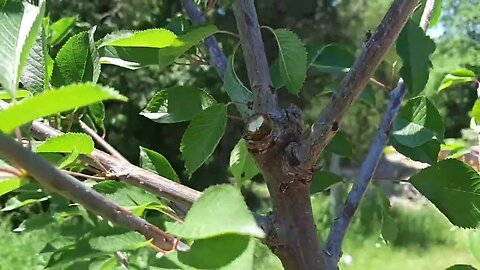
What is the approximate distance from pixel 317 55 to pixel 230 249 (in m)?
0.31

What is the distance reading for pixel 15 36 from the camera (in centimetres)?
35

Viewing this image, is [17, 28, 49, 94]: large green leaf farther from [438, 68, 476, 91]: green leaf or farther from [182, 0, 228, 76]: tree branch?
[438, 68, 476, 91]: green leaf

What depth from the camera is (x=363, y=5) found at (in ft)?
25.5

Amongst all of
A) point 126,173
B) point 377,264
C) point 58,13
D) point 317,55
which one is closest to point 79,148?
point 126,173

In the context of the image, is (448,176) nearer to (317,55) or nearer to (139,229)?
(317,55)

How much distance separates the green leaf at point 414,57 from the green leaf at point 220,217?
25 cm

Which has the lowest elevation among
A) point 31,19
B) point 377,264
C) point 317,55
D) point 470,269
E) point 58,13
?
point 377,264

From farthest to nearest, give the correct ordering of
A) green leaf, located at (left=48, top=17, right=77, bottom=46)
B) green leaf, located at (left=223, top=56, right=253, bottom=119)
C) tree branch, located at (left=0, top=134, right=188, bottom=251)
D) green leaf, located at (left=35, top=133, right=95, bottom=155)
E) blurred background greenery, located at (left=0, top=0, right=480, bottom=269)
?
blurred background greenery, located at (left=0, top=0, right=480, bottom=269)
green leaf, located at (left=48, top=17, right=77, bottom=46)
green leaf, located at (left=223, top=56, right=253, bottom=119)
green leaf, located at (left=35, top=133, right=95, bottom=155)
tree branch, located at (left=0, top=134, right=188, bottom=251)

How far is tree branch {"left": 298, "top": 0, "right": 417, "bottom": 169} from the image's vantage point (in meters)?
0.42

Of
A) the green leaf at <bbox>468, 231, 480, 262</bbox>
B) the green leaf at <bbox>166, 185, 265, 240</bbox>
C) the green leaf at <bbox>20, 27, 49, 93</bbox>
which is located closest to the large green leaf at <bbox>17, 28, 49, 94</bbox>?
the green leaf at <bbox>20, 27, 49, 93</bbox>

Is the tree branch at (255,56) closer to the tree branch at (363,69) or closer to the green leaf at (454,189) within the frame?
the tree branch at (363,69)

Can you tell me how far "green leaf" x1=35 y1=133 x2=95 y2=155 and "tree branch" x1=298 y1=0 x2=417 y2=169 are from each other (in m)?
0.14

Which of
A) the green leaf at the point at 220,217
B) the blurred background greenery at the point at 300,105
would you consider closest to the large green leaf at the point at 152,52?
the green leaf at the point at 220,217

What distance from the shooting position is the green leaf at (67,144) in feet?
1.34
